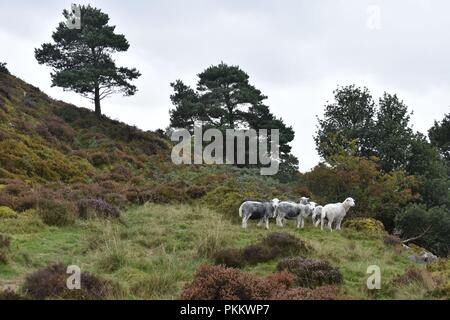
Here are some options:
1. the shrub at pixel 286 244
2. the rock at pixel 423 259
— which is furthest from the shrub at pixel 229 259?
the rock at pixel 423 259

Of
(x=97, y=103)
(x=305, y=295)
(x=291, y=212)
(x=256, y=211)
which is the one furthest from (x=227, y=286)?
(x=97, y=103)

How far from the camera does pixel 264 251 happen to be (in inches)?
464

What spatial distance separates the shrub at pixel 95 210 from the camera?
51.8 feet

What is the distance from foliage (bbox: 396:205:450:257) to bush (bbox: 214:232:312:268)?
12728mm

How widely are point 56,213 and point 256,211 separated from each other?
607 cm

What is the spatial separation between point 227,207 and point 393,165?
15.4m

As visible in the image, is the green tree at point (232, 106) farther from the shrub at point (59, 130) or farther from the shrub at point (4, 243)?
the shrub at point (4, 243)

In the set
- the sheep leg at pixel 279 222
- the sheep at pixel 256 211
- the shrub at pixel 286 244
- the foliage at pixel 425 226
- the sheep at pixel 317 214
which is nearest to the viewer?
the shrub at pixel 286 244

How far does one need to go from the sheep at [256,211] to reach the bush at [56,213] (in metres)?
5.16

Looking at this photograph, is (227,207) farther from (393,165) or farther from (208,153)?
(208,153)

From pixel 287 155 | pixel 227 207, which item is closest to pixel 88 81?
pixel 287 155

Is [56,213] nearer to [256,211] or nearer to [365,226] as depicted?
[256,211]

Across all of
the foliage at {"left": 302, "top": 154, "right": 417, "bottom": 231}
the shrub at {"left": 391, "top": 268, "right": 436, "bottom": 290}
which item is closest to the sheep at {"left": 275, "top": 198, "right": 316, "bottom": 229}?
the foliage at {"left": 302, "top": 154, "right": 417, "bottom": 231}

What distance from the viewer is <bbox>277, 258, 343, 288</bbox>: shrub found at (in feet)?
31.3
